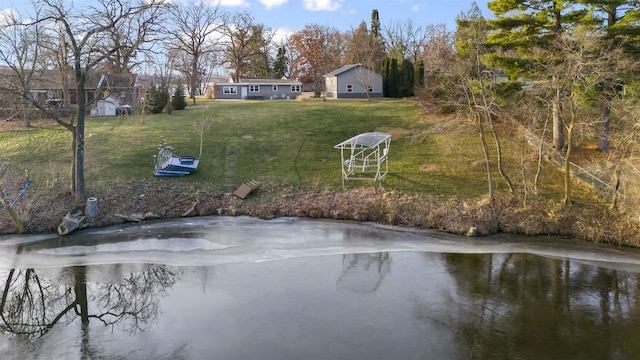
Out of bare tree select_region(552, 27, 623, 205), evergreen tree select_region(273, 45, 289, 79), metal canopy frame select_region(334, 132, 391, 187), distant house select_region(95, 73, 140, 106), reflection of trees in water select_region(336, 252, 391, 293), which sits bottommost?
reflection of trees in water select_region(336, 252, 391, 293)

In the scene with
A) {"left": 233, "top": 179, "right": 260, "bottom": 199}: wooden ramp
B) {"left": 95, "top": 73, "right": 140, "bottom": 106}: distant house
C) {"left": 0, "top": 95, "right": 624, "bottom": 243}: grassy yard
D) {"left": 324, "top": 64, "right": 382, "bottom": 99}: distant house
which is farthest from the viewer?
{"left": 324, "top": 64, "right": 382, "bottom": 99}: distant house

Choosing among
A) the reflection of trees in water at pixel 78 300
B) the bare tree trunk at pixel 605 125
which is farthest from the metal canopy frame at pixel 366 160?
the reflection of trees in water at pixel 78 300

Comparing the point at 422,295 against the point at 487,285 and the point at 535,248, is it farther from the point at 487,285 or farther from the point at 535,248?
the point at 535,248

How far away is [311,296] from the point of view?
12.0 metres

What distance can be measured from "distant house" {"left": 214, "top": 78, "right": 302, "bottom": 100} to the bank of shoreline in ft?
108

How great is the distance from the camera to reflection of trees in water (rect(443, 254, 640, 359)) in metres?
9.80

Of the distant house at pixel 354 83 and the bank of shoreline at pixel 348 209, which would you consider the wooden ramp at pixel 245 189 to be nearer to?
the bank of shoreline at pixel 348 209

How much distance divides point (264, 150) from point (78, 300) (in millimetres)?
14488

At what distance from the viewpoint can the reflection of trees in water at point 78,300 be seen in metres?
10.9

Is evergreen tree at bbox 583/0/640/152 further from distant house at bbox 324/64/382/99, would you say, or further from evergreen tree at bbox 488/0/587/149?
distant house at bbox 324/64/382/99

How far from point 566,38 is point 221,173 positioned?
15810 millimetres

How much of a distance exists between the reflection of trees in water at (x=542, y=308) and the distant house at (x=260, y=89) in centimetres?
4031

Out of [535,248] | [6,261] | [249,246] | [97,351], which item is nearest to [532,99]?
[535,248]

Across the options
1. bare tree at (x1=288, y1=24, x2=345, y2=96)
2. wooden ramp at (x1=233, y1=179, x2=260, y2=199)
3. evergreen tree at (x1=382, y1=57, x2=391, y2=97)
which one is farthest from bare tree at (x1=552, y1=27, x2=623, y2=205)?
bare tree at (x1=288, y1=24, x2=345, y2=96)
